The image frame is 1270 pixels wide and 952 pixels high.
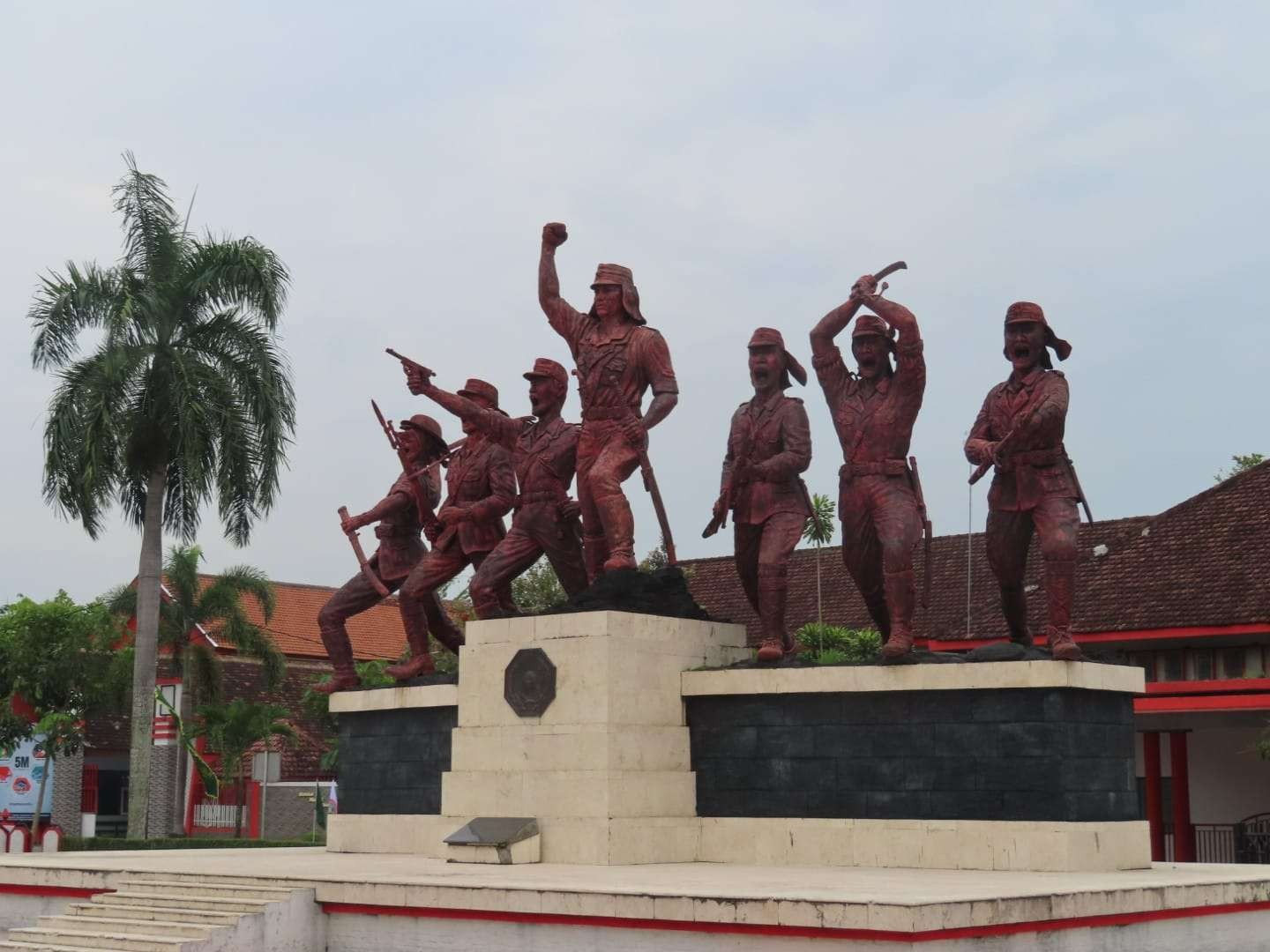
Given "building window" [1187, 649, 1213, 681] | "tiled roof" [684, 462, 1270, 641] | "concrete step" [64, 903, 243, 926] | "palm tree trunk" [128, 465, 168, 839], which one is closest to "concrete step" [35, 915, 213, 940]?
"concrete step" [64, 903, 243, 926]

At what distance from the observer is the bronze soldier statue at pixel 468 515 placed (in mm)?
14875

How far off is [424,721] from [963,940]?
684 centimetres

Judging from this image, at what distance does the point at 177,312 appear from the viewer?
88.6 ft

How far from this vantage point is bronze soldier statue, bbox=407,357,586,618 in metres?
14.2

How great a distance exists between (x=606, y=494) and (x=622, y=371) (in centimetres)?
97

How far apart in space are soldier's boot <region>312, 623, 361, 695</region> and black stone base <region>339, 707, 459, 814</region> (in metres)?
0.46

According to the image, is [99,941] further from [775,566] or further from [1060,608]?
[1060,608]

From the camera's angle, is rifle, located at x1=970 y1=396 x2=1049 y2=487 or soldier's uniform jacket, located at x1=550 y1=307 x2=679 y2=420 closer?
rifle, located at x1=970 y1=396 x2=1049 y2=487

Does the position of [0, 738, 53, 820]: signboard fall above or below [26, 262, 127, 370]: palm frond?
below

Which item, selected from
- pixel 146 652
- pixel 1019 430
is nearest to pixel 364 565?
pixel 1019 430

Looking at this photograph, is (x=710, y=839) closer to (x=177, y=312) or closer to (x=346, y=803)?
(x=346, y=803)

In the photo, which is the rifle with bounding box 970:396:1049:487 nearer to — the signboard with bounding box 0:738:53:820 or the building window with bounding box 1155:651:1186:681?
the building window with bounding box 1155:651:1186:681

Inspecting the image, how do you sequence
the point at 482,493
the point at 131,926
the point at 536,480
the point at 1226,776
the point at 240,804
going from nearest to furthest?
the point at 131,926 < the point at 536,480 < the point at 482,493 < the point at 1226,776 < the point at 240,804

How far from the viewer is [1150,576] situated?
936 inches
